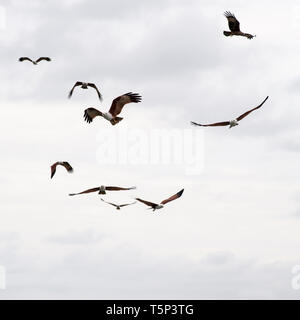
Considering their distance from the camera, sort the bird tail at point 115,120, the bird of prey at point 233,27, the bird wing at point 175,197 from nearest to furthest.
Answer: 1. the bird tail at point 115,120
2. the bird wing at point 175,197
3. the bird of prey at point 233,27

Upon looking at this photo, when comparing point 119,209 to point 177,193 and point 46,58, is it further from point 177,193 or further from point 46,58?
point 46,58

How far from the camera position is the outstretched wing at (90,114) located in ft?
250

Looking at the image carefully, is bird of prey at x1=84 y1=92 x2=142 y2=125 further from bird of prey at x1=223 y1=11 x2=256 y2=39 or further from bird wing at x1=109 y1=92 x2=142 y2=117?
bird of prey at x1=223 y1=11 x2=256 y2=39

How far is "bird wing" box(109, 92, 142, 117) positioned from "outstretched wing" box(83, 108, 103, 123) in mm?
1006

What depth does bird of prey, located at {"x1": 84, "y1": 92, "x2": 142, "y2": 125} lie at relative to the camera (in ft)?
249

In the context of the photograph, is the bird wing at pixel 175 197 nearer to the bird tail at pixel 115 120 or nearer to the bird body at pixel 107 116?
the bird tail at pixel 115 120

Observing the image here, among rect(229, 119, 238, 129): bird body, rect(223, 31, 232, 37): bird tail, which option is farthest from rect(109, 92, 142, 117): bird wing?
rect(223, 31, 232, 37): bird tail

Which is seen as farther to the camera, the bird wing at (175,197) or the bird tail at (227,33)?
the bird tail at (227,33)

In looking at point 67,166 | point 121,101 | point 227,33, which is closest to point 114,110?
point 121,101

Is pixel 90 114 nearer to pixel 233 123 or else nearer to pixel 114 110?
pixel 114 110

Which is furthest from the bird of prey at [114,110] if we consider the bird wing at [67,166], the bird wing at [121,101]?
the bird wing at [67,166]

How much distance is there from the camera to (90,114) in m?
76.2
